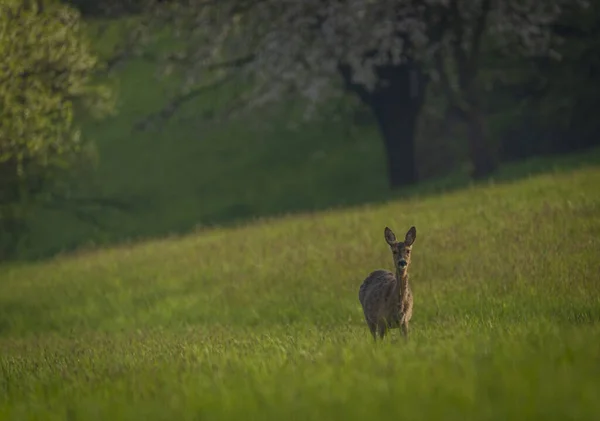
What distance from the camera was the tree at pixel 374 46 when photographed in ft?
126

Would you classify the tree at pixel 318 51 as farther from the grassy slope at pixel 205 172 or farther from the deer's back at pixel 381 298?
the deer's back at pixel 381 298

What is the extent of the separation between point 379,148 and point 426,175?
600cm

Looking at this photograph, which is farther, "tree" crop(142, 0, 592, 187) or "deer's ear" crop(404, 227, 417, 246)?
"tree" crop(142, 0, 592, 187)

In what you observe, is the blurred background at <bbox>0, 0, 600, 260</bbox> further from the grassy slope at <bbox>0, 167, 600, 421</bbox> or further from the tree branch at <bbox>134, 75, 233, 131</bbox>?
the grassy slope at <bbox>0, 167, 600, 421</bbox>

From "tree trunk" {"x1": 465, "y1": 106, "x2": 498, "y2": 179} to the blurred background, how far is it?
0.23ft

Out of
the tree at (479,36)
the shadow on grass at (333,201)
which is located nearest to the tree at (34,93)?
the shadow on grass at (333,201)

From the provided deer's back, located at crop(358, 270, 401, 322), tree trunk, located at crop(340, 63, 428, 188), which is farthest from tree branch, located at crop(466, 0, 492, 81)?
deer's back, located at crop(358, 270, 401, 322)

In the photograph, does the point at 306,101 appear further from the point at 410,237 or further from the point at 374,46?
the point at 410,237

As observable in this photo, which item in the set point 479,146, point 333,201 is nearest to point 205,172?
point 333,201

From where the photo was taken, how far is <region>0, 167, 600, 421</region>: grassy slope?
9.93m

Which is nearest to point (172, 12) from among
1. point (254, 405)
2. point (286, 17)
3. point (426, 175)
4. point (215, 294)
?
point (286, 17)

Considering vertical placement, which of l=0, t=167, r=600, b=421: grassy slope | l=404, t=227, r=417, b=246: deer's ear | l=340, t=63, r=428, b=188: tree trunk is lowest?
l=0, t=167, r=600, b=421: grassy slope

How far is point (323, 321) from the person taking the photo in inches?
781

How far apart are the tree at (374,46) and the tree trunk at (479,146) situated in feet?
0.11
